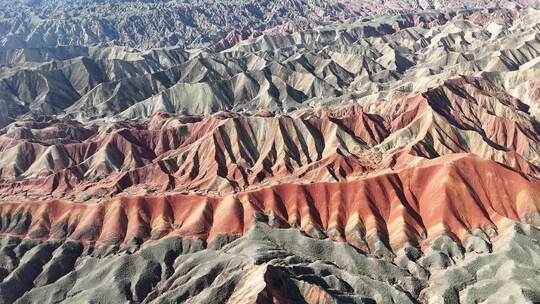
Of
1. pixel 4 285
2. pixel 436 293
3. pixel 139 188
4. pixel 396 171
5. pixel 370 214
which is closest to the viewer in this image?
pixel 436 293

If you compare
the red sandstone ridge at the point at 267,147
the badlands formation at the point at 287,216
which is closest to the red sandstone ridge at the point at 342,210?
the badlands formation at the point at 287,216

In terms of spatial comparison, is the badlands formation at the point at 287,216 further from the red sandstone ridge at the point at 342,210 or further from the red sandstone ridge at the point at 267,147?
the red sandstone ridge at the point at 267,147

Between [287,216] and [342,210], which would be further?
Answer: [287,216]

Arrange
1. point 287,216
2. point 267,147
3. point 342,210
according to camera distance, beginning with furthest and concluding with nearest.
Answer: point 267,147 → point 287,216 → point 342,210

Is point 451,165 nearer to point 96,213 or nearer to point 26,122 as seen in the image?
point 96,213

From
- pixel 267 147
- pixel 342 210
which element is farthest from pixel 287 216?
pixel 267 147

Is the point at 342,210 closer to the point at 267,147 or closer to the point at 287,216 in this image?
the point at 287,216

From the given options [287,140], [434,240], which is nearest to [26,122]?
[287,140]

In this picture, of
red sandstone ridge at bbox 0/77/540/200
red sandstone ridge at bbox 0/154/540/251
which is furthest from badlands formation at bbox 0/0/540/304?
red sandstone ridge at bbox 0/77/540/200

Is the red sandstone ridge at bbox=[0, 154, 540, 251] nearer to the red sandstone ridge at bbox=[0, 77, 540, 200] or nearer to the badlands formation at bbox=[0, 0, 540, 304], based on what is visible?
the badlands formation at bbox=[0, 0, 540, 304]
